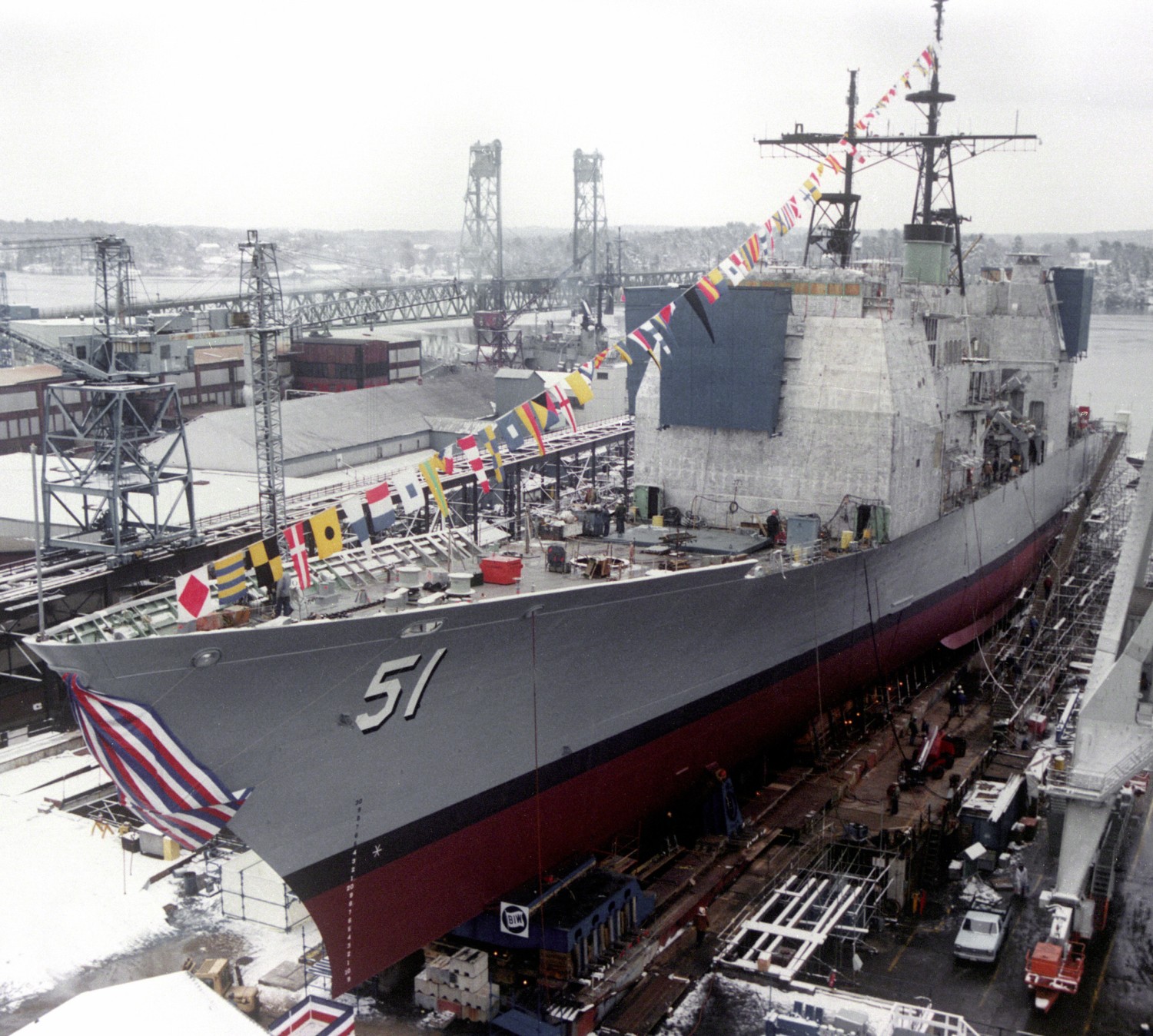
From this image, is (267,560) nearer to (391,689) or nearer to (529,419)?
(391,689)

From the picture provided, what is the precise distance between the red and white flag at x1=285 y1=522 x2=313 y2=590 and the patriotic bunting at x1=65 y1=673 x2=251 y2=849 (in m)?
1.57

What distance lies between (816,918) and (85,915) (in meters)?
8.01

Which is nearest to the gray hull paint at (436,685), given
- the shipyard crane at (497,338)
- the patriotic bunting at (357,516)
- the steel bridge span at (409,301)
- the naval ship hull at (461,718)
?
the naval ship hull at (461,718)

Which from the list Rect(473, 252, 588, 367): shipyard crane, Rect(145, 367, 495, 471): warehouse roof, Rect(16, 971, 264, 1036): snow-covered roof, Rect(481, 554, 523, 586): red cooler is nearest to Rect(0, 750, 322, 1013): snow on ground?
Rect(16, 971, 264, 1036): snow-covered roof

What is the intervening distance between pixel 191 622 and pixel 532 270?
7612 centimetres

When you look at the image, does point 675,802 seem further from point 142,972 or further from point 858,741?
point 142,972

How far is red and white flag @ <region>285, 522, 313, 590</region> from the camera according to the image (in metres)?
9.85

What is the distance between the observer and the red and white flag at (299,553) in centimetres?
985

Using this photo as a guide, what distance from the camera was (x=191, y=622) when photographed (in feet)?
32.9

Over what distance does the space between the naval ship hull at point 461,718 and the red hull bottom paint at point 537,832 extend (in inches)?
0.9

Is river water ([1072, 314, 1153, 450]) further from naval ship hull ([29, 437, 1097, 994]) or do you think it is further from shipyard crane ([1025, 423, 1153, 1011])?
naval ship hull ([29, 437, 1097, 994])

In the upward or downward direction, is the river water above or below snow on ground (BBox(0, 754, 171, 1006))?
above

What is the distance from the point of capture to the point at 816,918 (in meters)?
12.8

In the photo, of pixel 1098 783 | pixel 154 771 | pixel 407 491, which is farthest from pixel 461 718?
pixel 1098 783
